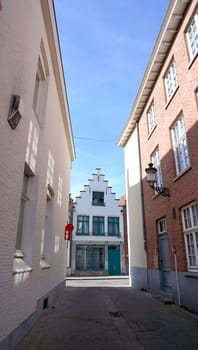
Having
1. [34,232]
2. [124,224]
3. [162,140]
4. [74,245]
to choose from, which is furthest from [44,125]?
[124,224]

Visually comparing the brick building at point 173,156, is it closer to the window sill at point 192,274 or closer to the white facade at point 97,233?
the window sill at point 192,274

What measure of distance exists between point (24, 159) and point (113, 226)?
20.9 metres

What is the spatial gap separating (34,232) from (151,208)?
6.47 m

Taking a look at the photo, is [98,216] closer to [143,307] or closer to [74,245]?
[74,245]

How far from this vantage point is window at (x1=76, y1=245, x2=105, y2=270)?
22.8 metres

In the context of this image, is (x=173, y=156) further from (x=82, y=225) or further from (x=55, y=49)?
(x=82, y=225)

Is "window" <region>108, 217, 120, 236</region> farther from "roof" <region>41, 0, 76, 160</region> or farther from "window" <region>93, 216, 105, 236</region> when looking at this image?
"roof" <region>41, 0, 76, 160</region>

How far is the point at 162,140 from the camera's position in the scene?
9.57m

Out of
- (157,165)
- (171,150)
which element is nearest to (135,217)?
(157,165)

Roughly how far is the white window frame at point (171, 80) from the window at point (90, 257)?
693 inches

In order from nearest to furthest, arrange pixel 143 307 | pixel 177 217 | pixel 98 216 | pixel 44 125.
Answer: pixel 44 125, pixel 143 307, pixel 177 217, pixel 98 216

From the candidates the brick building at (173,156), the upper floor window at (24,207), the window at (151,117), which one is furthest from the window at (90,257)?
the upper floor window at (24,207)

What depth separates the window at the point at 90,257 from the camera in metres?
22.8

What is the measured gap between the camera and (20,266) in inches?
178
